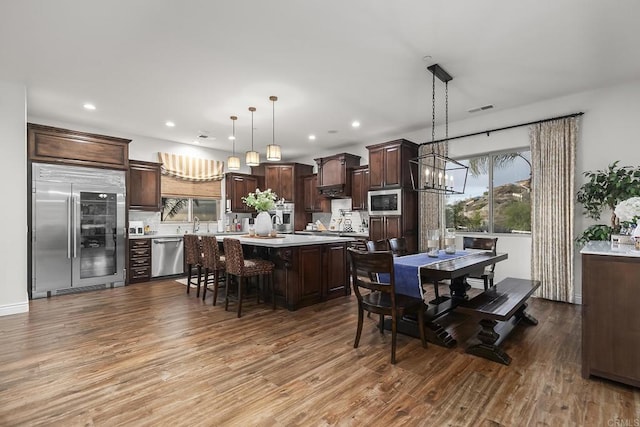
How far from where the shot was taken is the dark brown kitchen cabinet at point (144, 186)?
20.0 feet

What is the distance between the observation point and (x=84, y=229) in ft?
16.9

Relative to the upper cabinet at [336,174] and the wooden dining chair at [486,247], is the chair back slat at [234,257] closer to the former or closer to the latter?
the wooden dining chair at [486,247]

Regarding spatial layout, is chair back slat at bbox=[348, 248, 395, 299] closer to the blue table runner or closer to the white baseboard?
the blue table runner

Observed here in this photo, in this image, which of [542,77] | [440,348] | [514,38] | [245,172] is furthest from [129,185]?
[542,77]

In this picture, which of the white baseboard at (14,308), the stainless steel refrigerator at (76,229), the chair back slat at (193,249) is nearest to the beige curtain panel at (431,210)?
the chair back slat at (193,249)

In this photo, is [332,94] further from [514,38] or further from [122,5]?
[122,5]

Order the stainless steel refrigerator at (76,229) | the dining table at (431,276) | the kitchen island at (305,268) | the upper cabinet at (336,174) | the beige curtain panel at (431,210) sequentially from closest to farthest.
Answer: the dining table at (431,276) < the kitchen island at (305,268) < the stainless steel refrigerator at (76,229) < the beige curtain panel at (431,210) < the upper cabinet at (336,174)

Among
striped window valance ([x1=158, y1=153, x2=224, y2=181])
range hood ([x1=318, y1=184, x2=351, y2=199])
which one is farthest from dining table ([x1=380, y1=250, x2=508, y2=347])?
striped window valance ([x1=158, y1=153, x2=224, y2=181])

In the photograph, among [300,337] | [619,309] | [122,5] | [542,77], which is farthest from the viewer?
[542,77]

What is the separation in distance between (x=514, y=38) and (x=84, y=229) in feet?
21.8

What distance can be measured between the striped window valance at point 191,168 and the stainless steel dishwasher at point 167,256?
152 centimetres

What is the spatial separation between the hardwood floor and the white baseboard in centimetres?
28

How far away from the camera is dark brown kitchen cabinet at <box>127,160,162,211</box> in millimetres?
6090

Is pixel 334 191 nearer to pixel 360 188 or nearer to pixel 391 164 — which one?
pixel 360 188
